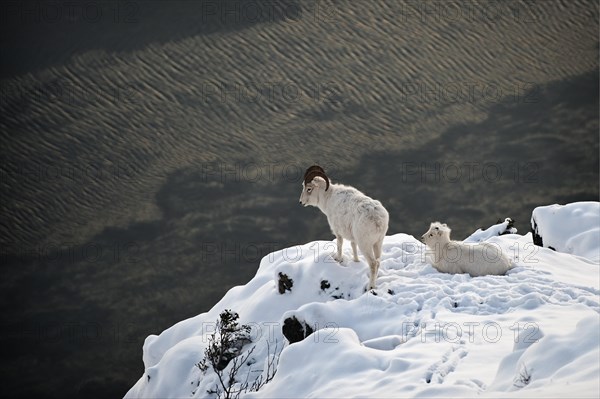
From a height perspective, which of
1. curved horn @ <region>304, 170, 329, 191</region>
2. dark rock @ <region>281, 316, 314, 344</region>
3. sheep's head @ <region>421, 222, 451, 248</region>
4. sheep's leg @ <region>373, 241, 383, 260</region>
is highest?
curved horn @ <region>304, 170, 329, 191</region>

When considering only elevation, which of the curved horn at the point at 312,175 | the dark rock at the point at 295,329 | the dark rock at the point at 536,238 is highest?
the curved horn at the point at 312,175

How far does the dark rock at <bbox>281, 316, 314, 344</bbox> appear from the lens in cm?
1376

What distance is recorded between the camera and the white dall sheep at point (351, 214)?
14.0m

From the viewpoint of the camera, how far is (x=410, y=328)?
41.9ft

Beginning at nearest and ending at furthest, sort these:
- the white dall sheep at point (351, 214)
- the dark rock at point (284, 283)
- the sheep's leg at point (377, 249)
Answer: the white dall sheep at point (351, 214) < the sheep's leg at point (377, 249) < the dark rock at point (284, 283)

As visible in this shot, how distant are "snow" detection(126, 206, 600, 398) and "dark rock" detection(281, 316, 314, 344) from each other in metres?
0.16

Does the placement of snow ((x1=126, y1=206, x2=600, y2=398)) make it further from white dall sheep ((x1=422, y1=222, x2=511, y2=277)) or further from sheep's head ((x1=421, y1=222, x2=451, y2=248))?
sheep's head ((x1=421, y1=222, x2=451, y2=248))

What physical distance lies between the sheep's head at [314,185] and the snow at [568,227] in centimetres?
839

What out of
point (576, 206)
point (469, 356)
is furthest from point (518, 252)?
point (469, 356)

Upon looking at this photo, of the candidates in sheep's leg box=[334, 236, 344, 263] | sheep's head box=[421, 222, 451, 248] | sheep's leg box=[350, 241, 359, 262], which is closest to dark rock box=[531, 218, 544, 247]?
sheep's head box=[421, 222, 451, 248]

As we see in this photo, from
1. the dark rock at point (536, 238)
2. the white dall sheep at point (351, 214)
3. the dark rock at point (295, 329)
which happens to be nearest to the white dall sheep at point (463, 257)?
the white dall sheep at point (351, 214)

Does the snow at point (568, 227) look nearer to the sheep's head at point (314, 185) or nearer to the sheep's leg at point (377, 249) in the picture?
the sheep's leg at point (377, 249)

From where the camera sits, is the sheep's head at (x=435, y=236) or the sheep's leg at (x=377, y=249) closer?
the sheep's leg at (x=377, y=249)

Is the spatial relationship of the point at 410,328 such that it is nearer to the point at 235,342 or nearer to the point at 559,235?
the point at 235,342
